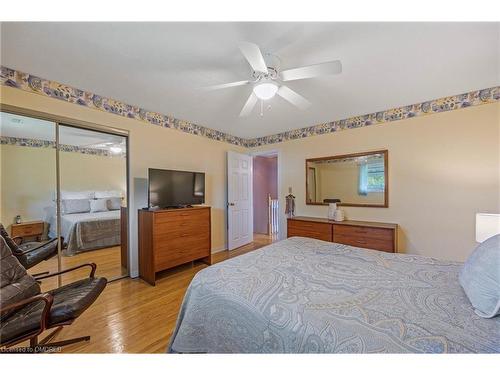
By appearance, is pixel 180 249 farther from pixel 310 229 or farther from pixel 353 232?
pixel 353 232

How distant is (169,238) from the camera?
9.17 feet

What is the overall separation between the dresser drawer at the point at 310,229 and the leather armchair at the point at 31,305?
2.67m

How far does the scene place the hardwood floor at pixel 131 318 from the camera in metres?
1.57

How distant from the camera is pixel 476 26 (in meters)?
1.43

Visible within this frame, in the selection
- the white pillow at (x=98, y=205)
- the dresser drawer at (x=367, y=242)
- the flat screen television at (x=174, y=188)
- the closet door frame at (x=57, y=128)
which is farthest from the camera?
the white pillow at (x=98, y=205)

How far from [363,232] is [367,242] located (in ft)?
0.46

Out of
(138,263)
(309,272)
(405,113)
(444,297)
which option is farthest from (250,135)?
(444,297)

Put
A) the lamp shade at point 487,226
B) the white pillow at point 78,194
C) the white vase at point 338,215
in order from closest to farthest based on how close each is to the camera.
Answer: the lamp shade at point 487,226
the white pillow at point 78,194
the white vase at point 338,215

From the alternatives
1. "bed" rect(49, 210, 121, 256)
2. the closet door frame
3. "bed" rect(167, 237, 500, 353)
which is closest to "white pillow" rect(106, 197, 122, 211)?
"bed" rect(49, 210, 121, 256)

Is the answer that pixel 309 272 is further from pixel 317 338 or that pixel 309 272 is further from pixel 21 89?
pixel 21 89

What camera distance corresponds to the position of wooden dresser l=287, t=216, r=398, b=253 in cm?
265

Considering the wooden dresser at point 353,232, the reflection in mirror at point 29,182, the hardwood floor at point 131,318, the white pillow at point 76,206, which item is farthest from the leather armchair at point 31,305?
the wooden dresser at point 353,232

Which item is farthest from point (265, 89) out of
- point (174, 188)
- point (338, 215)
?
point (338, 215)

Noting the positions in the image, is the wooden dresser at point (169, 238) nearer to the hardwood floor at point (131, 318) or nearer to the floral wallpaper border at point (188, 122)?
the hardwood floor at point (131, 318)
